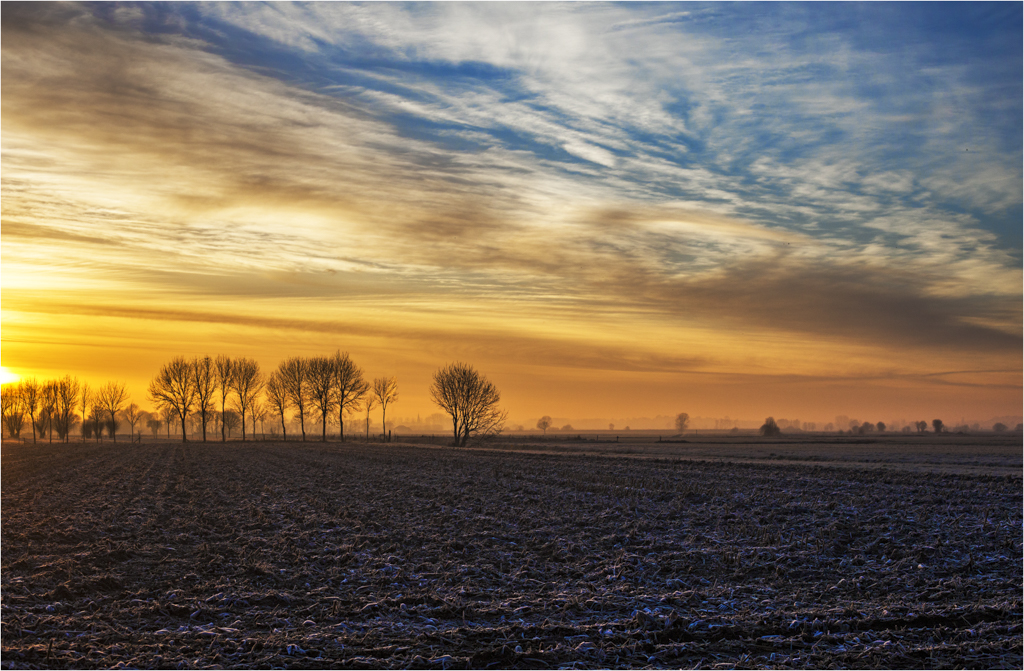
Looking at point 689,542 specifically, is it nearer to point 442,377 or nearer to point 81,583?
point 81,583

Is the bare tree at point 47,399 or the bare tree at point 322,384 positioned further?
the bare tree at point 47,399

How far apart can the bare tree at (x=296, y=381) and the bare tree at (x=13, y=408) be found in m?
72.8

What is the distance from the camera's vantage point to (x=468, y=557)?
57.5ft

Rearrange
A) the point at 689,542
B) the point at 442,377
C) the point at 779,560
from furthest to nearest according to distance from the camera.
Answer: the point at 442,377
the point at 689,542
the point at 779,560

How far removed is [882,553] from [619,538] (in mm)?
6982

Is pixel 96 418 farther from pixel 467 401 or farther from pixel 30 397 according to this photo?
pixel 467 401

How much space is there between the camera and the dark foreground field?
432 inches

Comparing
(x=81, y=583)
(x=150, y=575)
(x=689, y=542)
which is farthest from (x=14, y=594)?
(x=689, y=542)

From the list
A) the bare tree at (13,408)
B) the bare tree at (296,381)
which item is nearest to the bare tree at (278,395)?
the bare tree at (296,381)

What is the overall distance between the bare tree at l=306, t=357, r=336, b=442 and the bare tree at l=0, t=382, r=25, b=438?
81.5 metres

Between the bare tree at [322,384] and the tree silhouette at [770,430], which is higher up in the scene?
the bare tree at [322,384]

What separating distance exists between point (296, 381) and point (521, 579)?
12372 cm

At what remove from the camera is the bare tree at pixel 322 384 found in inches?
4916

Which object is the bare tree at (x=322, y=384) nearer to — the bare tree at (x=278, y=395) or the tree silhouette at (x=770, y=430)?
the bare tree at (x=278, y=395)
